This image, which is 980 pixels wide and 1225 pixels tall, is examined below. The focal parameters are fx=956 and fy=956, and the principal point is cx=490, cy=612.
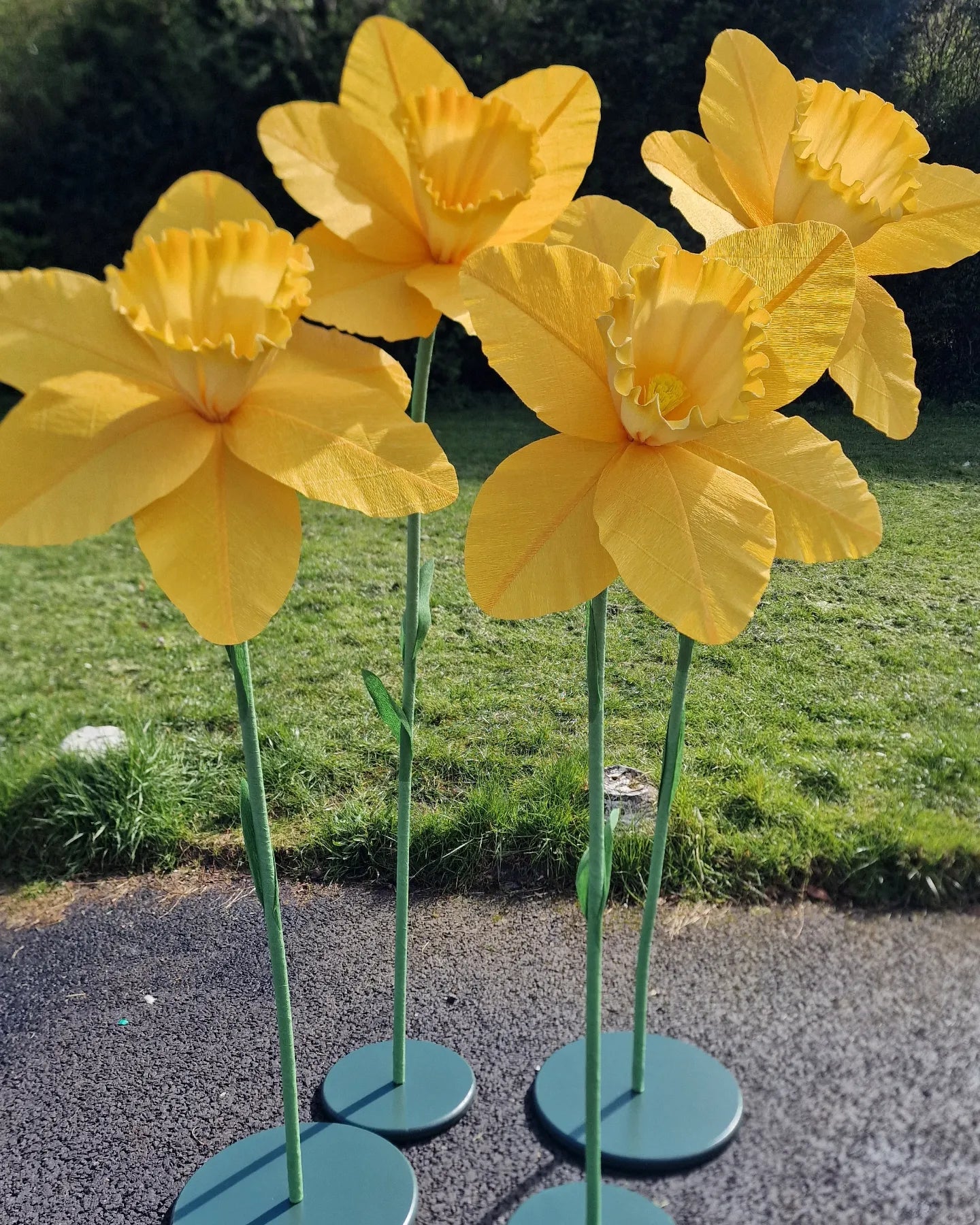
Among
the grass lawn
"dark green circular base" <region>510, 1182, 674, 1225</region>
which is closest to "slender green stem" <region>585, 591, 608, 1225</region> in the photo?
"dark green circular base" <region>510, 1182, 674, 1225</region>

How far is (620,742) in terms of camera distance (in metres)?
2.08

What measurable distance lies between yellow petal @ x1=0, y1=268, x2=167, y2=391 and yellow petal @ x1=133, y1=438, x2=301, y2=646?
3.2 inches

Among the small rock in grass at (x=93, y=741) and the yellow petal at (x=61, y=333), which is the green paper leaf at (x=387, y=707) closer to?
the yellow petal at (x=61, y=333)

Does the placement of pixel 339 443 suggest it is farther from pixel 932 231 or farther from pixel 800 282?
pixel 932 231

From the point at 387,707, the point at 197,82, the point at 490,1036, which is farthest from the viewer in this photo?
the point at 197,82

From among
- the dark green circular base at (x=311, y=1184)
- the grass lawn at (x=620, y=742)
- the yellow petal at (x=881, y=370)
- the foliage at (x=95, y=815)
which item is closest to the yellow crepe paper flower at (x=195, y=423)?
the yellow petal at (x=881, y=370)

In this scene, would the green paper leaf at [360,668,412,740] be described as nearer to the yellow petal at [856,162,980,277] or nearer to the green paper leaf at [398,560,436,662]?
the green paper leaf at [398,560,436,662]

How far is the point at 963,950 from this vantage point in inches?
59.9

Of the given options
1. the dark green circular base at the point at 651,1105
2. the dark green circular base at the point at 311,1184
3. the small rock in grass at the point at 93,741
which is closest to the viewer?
the dark green circular base at the point at 311,1184

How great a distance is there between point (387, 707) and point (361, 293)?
0.51 m

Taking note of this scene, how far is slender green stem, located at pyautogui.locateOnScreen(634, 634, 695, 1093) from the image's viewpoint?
1.06m

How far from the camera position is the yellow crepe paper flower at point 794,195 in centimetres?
73

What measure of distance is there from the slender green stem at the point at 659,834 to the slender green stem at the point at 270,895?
0.43 m

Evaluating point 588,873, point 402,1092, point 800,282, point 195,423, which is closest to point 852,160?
point 800,282
